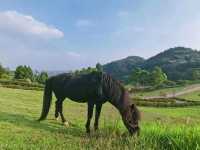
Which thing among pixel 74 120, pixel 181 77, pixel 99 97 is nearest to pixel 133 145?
pixel 99 97

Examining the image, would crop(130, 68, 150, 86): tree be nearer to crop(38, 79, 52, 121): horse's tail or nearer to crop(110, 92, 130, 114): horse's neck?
crop(38, 79, 52, 121): horse's tail

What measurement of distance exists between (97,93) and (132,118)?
153cm

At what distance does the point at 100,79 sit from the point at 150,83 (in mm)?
73632

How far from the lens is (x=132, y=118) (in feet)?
38.8

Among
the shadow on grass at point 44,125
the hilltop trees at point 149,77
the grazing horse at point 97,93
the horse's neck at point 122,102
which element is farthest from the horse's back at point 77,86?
the hilltop trees at point 149,77

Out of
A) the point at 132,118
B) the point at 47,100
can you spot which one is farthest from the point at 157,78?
the point at 132,118

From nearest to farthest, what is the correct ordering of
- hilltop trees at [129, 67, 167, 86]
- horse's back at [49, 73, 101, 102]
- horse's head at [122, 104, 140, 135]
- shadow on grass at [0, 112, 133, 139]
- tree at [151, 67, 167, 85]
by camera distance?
horse's head at [122, 104, 140, 135], shadow on grass at [0, 112, 133, 139], horse's back at [49, 73, 101, 102], tree at [151, 67, 167, 85], hilltop trees at [129, 67, 167, 86]

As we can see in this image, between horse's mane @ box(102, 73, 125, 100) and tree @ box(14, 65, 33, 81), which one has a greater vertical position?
tree @ box(14, 65, 33, 81)

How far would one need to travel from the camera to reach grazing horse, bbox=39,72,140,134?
11.9 m

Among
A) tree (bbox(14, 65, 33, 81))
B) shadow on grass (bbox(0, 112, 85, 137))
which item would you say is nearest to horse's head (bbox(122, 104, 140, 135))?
shadow on grass (bbox(0, 112, 85, 137))

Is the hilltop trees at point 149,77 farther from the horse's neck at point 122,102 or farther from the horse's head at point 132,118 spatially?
the horse's head at point 132,118

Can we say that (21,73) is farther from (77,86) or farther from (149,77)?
(77,86)

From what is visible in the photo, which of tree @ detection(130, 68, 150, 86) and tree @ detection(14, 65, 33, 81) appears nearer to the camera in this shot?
tree @ detection(14, 65, 33, 81)

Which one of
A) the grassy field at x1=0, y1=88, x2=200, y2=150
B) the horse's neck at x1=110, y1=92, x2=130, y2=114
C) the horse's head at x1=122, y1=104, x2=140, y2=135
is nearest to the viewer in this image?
the grassy field at x1=0, y1=88, x2=200, y2=150
